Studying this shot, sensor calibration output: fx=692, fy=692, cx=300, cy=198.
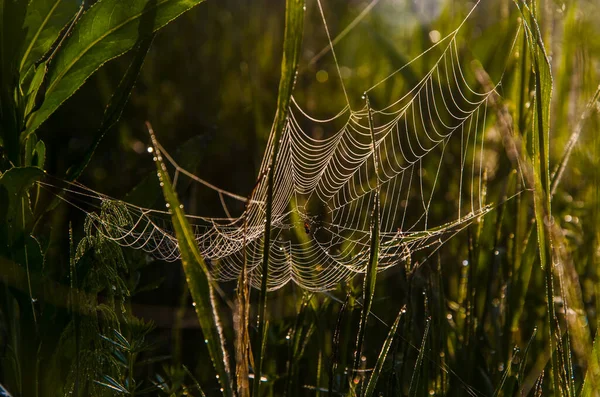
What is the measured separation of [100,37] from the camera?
1.19 meters

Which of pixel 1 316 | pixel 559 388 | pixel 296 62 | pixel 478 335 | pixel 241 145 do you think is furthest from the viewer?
pixel 241 145

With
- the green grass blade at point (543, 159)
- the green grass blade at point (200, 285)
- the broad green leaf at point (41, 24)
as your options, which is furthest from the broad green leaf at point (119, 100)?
the green grass blade at point (543, 159)

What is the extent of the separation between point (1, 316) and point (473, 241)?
0.95m

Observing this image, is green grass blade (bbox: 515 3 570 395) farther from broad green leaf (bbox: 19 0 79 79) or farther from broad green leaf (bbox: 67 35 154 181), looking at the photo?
broad green leaf (bbox: 19 0 79 79)

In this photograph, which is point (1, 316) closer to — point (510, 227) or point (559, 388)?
point (559, 388)

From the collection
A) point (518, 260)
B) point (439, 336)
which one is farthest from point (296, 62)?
point (518, 260)

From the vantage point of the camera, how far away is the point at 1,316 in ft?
3.63

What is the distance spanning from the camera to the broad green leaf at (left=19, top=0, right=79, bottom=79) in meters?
1.18

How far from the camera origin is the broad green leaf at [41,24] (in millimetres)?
1185

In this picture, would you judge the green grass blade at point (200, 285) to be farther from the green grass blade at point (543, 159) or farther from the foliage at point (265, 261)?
the green grass blade at point (543, 159)

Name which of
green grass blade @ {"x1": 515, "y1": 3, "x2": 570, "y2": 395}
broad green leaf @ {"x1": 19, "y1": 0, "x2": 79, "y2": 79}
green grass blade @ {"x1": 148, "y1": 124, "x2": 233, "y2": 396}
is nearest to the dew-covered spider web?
broad green leaf @ {"x1": 19, "y1": 0, "x2": 79, "y2": 79}

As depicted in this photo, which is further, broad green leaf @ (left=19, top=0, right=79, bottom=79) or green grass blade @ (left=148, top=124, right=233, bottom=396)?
broad green leaf @ (left=19, top=0, right=79, bottom=79)

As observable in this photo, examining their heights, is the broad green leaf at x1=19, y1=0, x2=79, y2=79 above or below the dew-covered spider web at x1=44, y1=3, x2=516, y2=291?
above

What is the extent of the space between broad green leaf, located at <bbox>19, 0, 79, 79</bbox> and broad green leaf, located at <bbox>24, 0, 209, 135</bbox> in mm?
29
